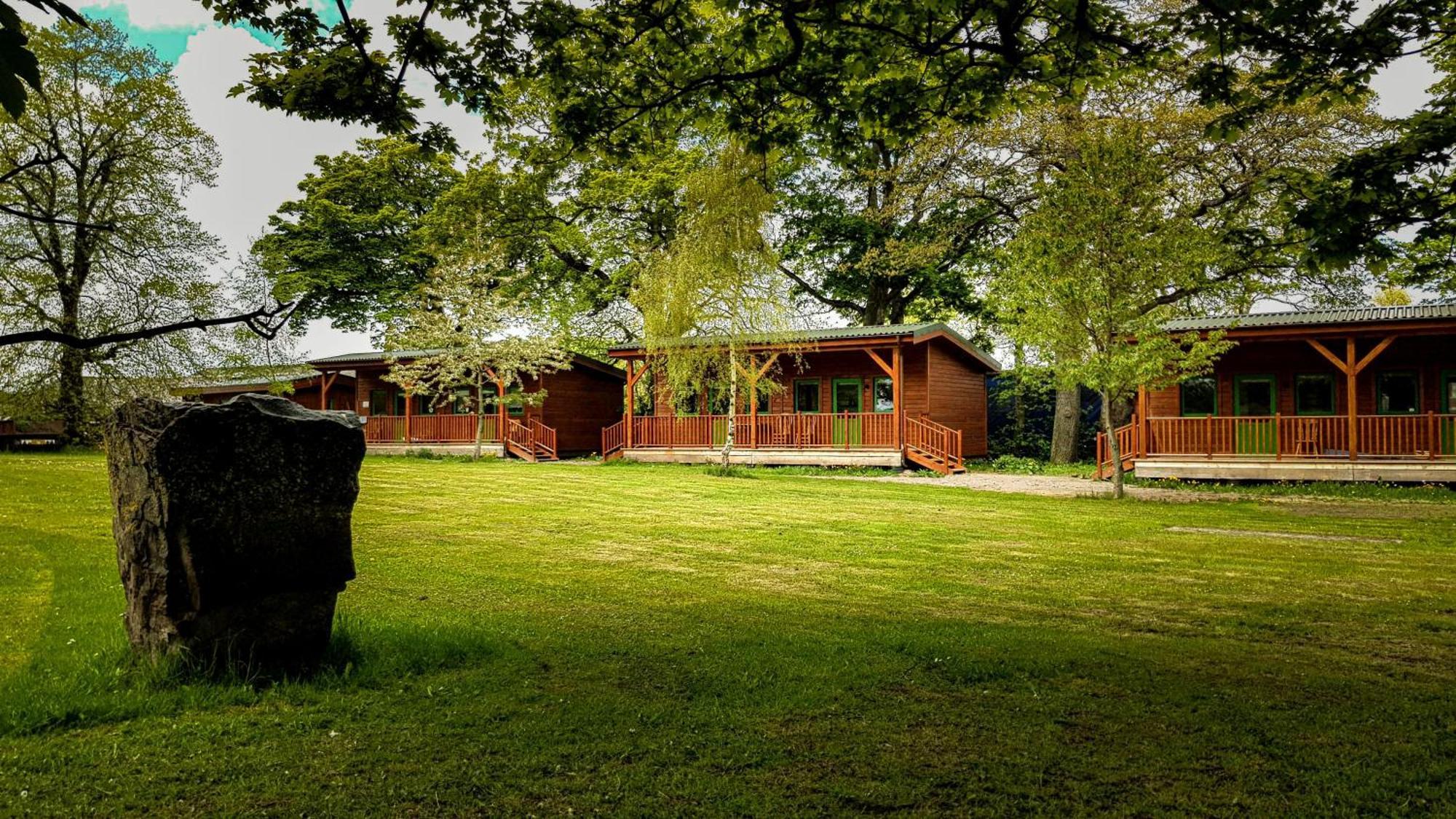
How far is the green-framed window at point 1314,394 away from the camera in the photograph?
69.5 feet

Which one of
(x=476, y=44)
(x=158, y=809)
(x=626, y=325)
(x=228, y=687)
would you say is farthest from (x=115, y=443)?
(x=626, y=325)

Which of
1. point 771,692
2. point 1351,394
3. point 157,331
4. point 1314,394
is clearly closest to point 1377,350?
point 1351,394

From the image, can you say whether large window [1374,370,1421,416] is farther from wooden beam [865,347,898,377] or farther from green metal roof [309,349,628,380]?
green metal roof [309,349,628,380]

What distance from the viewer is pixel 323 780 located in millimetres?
3301

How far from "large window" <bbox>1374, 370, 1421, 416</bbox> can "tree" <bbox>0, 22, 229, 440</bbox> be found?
27.9m

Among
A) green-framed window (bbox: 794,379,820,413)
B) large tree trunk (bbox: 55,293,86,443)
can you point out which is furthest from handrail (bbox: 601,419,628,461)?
large tree trunk (bbox: 55,293,86,443)

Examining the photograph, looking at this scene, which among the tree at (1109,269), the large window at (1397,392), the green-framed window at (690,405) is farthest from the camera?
the green-framed window at (690,405)

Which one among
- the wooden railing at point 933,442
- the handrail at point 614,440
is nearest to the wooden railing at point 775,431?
the handrail at point 614,440

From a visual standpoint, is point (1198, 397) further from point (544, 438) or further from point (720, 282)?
point (544, 438)

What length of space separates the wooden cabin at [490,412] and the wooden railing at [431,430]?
1.1 inches

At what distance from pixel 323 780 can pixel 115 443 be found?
2374mm

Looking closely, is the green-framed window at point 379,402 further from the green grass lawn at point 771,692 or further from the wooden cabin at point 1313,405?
the wooden cabin at point 1313,405

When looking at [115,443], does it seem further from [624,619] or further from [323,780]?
[624,619]

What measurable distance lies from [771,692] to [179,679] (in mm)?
2999
